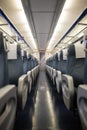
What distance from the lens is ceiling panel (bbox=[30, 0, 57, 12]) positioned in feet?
14.6

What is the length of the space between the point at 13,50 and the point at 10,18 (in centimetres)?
443

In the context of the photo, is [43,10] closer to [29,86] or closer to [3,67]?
[29,86]

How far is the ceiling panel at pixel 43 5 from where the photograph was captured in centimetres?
444

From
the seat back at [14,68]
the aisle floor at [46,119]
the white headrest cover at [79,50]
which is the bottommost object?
the aisle floor at [46,119]

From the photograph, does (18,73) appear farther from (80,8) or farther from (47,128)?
(80,8)

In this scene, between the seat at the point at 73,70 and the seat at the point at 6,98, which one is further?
the seat at the point at 73,70

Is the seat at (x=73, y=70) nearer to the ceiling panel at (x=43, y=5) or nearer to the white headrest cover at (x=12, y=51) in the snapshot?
the white headrest cover at (x=12, y=51)

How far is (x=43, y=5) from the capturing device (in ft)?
15.6

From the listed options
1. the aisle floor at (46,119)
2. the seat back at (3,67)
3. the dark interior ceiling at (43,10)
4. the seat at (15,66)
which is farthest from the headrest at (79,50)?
the dark interior ceiling at (43,10)

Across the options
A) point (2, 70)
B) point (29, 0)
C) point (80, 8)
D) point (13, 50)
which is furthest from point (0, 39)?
point (80, 8)

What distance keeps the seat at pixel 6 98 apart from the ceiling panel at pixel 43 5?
135 inches

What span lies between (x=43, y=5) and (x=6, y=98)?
420cm

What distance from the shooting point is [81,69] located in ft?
7.86

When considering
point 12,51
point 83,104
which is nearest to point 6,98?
point 83,104
